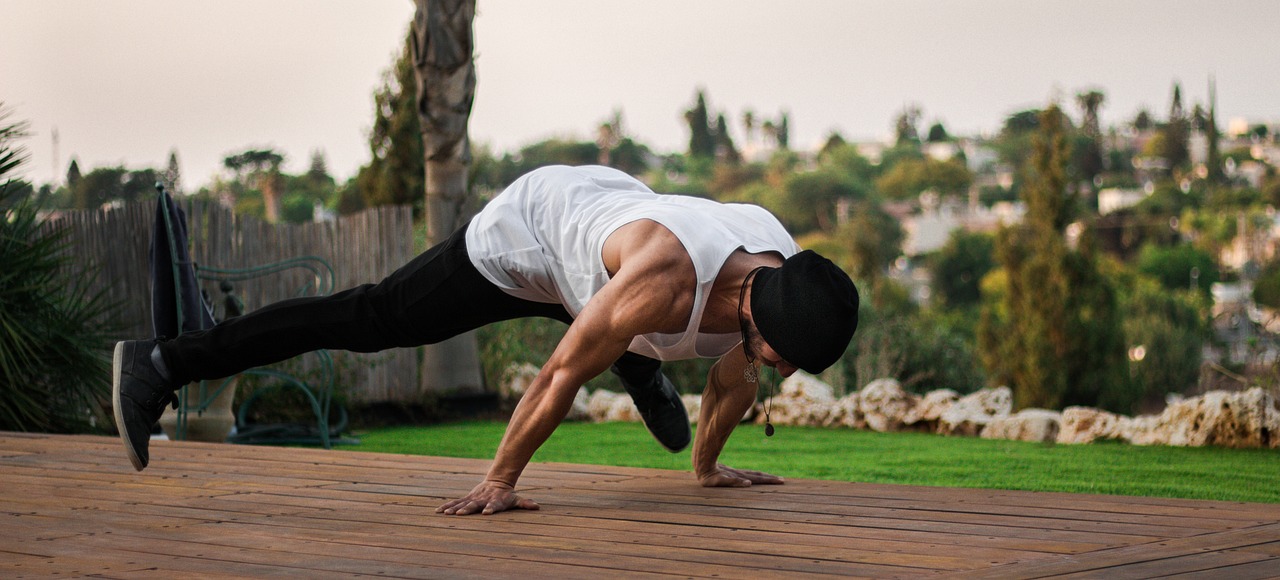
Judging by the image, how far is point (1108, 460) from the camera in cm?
520

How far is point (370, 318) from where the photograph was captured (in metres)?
3.19

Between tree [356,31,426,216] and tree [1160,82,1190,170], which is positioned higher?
tree [1160,82,1190,170]

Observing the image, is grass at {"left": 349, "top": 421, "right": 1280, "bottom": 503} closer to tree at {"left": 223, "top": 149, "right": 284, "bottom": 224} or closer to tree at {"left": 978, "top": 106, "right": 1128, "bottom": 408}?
tree at {"left": 978, "top": 106, "right": 1128, "bottom": 408}

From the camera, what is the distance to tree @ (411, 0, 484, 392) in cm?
740

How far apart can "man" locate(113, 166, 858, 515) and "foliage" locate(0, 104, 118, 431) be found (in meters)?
2.82

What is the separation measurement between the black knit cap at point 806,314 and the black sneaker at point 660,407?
89 centimetres

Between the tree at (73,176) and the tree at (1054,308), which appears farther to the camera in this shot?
the tree at (1054,308)

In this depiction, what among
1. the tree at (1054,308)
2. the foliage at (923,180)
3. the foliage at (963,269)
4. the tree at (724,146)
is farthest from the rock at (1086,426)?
the tree at (724,146)

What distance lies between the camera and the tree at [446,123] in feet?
24.3

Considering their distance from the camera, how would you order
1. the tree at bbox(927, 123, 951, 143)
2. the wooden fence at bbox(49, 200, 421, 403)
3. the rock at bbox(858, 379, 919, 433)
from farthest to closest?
the tree at bbox(927, 123, 951, 143)
the rock at bbox(858, 379, 919, 433)
the wooden fence at bbox(49, 200, 421, 403)

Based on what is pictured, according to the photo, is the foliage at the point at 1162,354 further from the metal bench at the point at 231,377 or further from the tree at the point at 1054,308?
the metal bench at the point at 231,377

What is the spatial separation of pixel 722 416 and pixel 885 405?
13.1 ft

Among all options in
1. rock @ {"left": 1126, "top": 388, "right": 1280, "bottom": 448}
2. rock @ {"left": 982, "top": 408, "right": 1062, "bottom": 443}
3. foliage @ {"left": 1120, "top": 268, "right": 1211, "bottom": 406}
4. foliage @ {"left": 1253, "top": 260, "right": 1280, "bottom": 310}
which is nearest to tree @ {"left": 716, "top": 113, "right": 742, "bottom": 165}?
foliage @ {"left": 1253, "top": 260, "right": 1280, "bottom": 310}

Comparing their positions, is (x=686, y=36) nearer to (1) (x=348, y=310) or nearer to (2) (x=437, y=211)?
(2) (x=437, y=211)
